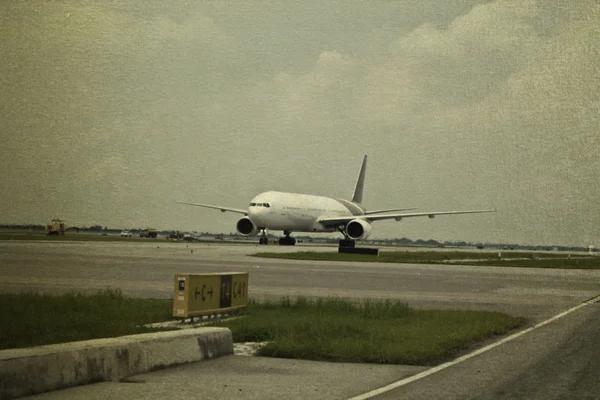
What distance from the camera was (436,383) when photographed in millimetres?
10523

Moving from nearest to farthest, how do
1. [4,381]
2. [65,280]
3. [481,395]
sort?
[4,381]
[481,395]
[65,280]

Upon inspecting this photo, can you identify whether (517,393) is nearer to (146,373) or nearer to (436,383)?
(436,383)

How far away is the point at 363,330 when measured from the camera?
15609mm

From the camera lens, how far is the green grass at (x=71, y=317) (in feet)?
43.3

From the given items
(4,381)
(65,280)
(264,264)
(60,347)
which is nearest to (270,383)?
(60,347)

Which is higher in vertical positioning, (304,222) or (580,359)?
(304,222)

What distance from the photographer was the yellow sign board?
1623cm

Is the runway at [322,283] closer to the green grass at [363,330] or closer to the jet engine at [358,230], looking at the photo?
the green grass at [363,330]

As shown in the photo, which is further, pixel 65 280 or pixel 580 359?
pixel 65 280

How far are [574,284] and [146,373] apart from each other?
2779 centimetres

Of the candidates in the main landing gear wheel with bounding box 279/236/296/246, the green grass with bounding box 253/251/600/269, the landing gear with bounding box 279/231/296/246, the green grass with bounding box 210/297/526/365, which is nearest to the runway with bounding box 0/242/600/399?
the green grass with bounding box 210/297/526/365

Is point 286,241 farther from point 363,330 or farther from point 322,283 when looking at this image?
point 363,330

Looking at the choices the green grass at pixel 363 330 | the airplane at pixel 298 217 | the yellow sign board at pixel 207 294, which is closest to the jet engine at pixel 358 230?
the airplane at pixel 298 217

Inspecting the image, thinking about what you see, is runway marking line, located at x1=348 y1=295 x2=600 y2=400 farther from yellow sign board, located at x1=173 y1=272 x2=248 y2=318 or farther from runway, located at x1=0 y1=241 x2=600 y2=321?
yellow sign board, located at x1=173 y1=272 x2=248 y2=318
